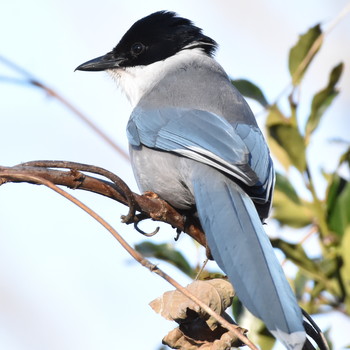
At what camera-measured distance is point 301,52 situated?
377cm

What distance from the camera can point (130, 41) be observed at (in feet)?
15.3

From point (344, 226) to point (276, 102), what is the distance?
0.69 metres

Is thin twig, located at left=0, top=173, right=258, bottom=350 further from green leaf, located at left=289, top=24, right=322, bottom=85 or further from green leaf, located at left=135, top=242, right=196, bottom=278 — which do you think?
green leaf, located at left=289, top=24, right=322, bottom=85

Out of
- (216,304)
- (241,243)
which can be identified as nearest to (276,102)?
(241,243)

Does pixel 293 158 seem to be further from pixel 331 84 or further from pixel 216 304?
pixel 216 304

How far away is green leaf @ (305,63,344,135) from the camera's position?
374 centimetres

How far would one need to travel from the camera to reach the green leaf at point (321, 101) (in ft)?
12.3

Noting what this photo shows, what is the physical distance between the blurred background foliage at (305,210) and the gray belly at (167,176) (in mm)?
230

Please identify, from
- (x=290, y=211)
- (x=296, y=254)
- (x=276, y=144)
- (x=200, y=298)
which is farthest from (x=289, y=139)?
(x=200, y=298)

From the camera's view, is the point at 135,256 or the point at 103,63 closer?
the point at 135,256

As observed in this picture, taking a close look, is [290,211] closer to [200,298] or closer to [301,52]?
[301,52]

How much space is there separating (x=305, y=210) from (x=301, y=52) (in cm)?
76

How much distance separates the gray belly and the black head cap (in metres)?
1.05

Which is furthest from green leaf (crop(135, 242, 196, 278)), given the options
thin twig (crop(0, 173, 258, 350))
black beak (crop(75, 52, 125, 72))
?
black beak (crop(75, 52, 125, 72))
